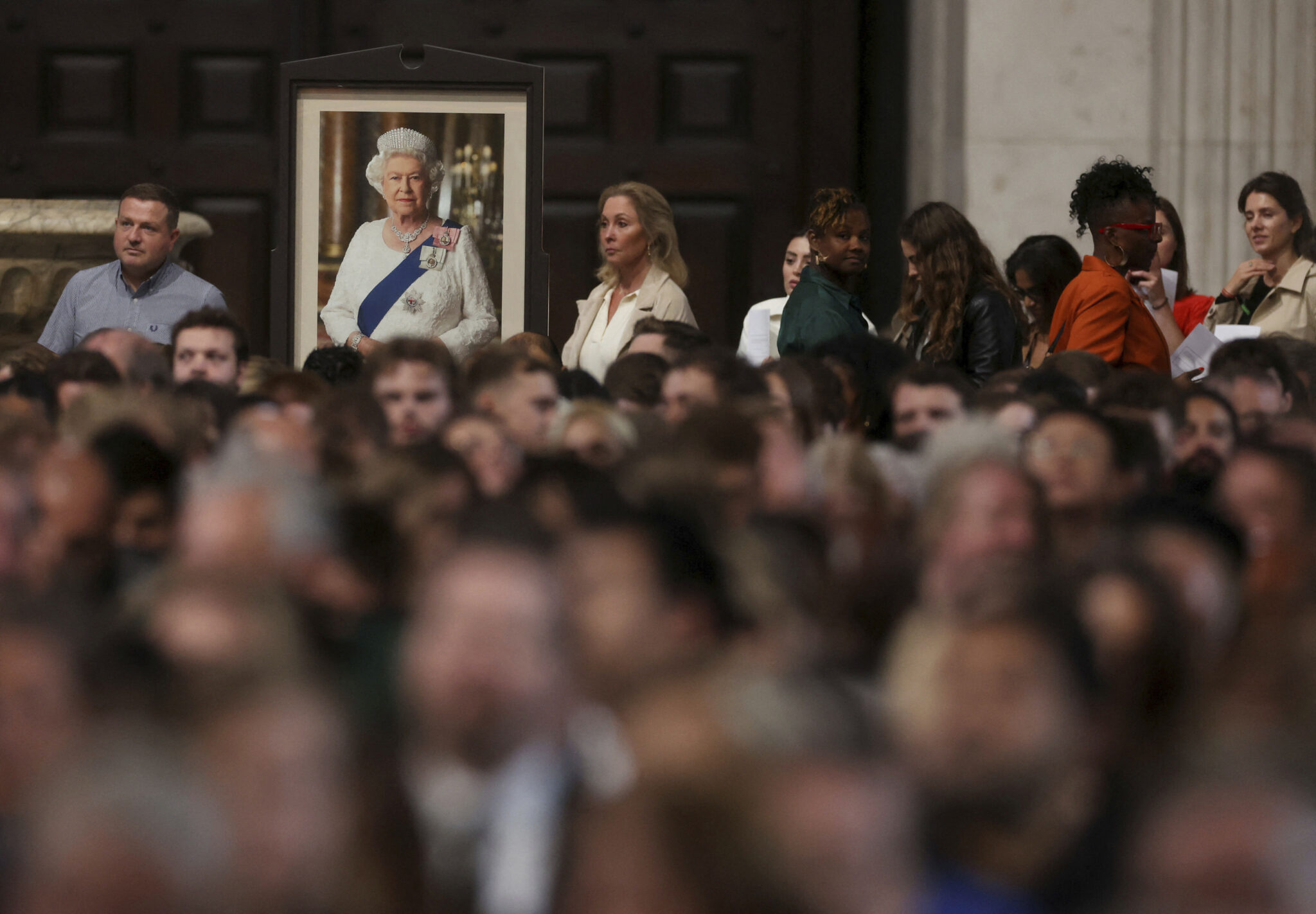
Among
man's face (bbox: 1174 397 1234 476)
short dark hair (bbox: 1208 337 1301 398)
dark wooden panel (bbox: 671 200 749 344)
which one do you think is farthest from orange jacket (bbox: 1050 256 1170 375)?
dark wooden panel (bbox: 671 200 749 344)

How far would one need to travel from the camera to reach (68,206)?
802 centimetres

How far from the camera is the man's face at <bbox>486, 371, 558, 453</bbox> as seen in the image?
4664 mm

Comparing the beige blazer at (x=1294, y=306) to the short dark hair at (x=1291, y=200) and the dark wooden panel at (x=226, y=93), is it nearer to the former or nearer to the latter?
the short dark hair at (x=1291, y=200)

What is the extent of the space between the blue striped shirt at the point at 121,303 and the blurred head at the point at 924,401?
2851mm

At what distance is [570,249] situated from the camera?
924cm

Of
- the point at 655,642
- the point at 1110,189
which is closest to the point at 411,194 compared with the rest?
the point at 1110,189

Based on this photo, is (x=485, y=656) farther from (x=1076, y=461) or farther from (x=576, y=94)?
(x=576, y=94)

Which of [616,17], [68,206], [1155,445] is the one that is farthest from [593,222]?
[1155,445]

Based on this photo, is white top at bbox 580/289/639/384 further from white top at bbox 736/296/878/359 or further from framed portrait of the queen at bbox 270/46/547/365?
white top at bbox 736/296/878/359

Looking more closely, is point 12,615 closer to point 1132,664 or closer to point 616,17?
point 1132,664

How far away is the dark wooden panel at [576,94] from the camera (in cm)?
920

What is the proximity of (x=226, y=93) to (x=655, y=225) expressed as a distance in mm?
3571

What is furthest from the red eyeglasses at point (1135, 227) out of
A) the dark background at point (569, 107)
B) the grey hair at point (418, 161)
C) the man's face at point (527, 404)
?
the dark background at point (569, 107)

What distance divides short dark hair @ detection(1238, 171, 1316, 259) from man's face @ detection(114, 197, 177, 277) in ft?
13.1
